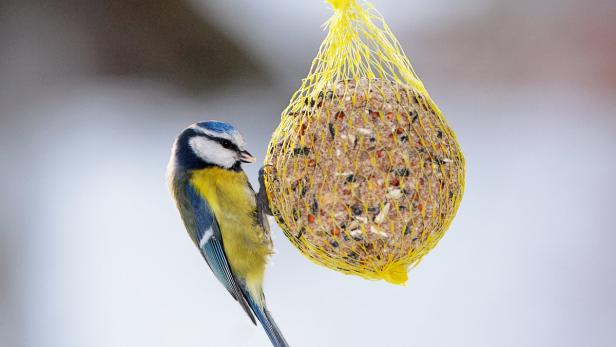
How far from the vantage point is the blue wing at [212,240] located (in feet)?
9.12

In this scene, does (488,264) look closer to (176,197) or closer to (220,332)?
(220,332)

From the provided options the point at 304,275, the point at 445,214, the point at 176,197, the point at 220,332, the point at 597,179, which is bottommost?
the point at 220,332

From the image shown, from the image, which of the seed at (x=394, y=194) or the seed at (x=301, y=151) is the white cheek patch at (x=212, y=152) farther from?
the seed at (x=394, y=194)

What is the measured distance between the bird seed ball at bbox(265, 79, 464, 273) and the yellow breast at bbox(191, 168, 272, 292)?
329 millimetres

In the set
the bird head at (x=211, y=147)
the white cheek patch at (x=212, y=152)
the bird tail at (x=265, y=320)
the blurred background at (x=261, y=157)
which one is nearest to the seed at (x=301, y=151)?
the bird head at (x=211, y=147)

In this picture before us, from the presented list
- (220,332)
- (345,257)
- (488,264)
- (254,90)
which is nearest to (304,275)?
(220,332)

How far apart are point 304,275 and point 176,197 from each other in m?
2.93

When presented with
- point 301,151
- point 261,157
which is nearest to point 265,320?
point 301,151

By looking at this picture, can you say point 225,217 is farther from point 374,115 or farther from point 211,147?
point 374,115

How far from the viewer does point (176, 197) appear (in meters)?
2.86

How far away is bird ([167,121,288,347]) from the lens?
274 cm

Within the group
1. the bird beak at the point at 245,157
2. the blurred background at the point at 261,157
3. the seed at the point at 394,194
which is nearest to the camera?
the seed at the point at 394,194

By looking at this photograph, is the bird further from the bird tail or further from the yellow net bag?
the yellow net bag

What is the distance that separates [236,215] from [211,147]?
267 mm
